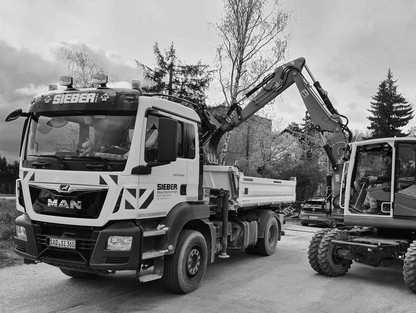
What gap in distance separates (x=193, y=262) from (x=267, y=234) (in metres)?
3.73

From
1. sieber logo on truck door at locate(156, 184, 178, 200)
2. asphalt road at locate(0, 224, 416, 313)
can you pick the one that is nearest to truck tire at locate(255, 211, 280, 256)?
asphalt road at locate(0, 224, 416, 313)

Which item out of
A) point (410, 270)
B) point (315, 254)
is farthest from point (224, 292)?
point (410, 270)

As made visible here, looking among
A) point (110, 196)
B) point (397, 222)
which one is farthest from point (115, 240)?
point (397, 222)

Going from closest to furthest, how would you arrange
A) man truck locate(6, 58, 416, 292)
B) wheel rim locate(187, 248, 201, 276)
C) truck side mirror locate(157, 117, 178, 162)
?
man truck locate(6, 58, 416, 292) < truck side mirror locate(157, 117, 178, 162) < wheel rim locate(187, 248, 201, 276)

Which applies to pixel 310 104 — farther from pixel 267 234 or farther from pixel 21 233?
pixel 21 233

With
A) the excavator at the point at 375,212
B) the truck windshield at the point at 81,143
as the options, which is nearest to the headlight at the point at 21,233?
the truck windshield at the point at 81,143

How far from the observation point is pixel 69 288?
20.7 ft

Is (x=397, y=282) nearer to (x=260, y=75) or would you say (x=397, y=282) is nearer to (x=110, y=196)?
(x=110, y=196)

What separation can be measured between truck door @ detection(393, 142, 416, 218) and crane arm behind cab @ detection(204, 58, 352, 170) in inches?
104

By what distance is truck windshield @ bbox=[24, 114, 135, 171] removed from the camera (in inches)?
203

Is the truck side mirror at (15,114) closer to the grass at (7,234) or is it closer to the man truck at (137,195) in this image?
the man truck at (137,195)

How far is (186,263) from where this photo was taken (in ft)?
19.6

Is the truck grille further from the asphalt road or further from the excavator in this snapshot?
the excavator

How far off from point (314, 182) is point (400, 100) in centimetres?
2173
